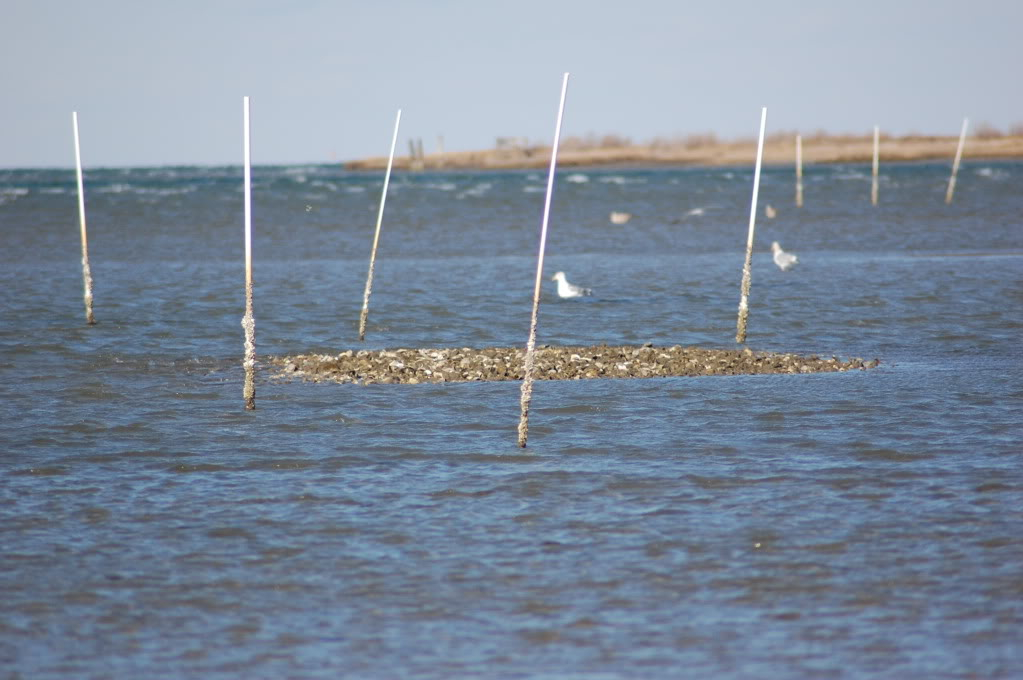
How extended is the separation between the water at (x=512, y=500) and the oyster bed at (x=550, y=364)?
537 millimetres

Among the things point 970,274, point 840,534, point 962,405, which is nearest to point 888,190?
point 970,274

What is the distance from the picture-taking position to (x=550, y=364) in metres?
18.7

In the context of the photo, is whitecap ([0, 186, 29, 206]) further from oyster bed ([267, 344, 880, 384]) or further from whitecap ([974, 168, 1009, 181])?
oyster bed ([267, 344, 880, 384])

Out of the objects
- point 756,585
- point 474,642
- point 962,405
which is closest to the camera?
point 474,642

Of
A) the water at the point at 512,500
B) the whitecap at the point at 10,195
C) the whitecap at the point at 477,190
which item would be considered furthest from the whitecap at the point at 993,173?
the water at the point at 512,500

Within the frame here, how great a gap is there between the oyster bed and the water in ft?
1.76

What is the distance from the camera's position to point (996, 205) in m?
62.1

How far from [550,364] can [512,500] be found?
704 cm

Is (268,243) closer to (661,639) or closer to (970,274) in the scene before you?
(970,274)

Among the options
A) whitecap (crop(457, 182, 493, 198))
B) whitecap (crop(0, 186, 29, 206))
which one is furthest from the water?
whitecap (crop(0, 186, 29, 206))

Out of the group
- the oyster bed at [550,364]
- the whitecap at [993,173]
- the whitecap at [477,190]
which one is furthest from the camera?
the whitecap at [993,173]

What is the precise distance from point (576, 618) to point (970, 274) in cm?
2581

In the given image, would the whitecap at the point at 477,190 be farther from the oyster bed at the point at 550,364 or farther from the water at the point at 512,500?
the oyster bed at the point at 550,364

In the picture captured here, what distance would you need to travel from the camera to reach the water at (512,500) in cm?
822
